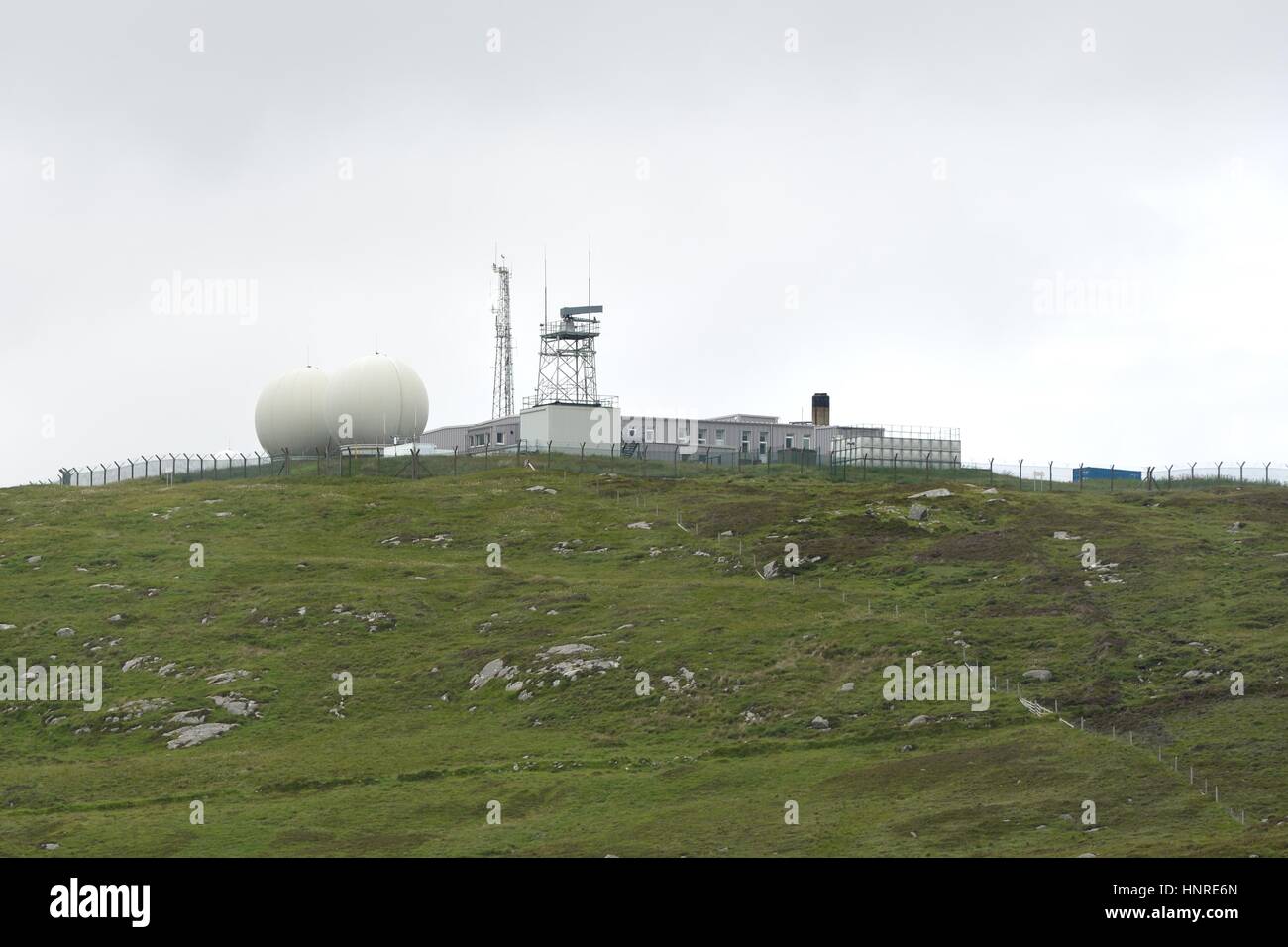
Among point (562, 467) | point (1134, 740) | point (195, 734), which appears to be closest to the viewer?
point (1134, 740)

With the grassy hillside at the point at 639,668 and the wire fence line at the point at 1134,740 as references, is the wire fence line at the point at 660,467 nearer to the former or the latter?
the grassy hillside at the point at 639,668

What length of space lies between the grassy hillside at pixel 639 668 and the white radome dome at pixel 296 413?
16.9m

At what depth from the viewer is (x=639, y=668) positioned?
256ft

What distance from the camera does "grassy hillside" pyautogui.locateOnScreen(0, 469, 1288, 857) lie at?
59281 mm

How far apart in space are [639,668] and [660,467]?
160ft

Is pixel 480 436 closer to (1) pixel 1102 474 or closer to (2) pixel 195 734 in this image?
(1) pixel 1102 474

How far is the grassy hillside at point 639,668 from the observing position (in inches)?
2334

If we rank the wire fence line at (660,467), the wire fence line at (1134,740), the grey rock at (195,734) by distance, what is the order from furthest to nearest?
the wire fence line at (660,467)
the grey rock at (195,734)
the wire fence line at (1134,740)

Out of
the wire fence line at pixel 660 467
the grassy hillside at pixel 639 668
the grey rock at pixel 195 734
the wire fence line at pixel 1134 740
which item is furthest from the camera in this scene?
the wire fence line at pixel 660 467

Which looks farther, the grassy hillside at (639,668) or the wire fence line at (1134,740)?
the grassy hillside at (639,668)

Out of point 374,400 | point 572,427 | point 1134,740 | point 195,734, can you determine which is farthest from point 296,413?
point 1134,740

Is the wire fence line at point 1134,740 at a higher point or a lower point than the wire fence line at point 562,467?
lower

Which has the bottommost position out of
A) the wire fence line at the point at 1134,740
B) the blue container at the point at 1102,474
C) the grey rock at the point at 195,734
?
the grey rock at the point at 195,734

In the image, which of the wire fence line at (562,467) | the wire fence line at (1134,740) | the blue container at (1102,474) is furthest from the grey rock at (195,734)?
the blue container at (1102,474)
